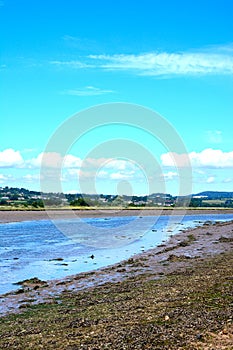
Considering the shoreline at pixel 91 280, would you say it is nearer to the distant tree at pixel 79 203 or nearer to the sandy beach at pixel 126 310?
the sandy beach at pixel 126 310

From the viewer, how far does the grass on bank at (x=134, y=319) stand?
11250 millimetres

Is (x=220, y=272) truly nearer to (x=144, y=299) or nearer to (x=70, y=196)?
(x=144, y=299)

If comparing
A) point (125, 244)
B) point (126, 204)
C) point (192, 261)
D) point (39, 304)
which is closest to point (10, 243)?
point (125, 244)

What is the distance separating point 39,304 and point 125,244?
29.0 m

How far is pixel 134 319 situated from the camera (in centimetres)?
1354

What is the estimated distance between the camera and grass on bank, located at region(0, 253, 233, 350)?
36.9 feet

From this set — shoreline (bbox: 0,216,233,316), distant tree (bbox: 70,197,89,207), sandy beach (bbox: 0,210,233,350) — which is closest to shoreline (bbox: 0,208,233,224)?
distant tree (bbox: 70,197,89,207)

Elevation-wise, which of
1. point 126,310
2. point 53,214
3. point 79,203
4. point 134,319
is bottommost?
point 126,310

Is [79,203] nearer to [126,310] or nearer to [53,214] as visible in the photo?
[53,214]

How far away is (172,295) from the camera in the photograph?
55.9 ft

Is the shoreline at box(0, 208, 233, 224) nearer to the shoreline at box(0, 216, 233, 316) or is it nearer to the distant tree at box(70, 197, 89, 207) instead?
the distant tree at box(70, 197, 89, 207)

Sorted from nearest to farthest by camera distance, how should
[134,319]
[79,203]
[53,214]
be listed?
[134,319], [53,214], [79,203]

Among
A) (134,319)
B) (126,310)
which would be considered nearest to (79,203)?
(126,310)

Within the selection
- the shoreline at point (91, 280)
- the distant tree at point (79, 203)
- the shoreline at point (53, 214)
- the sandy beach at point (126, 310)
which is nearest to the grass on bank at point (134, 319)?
the sandy beach at point (126, 310)
